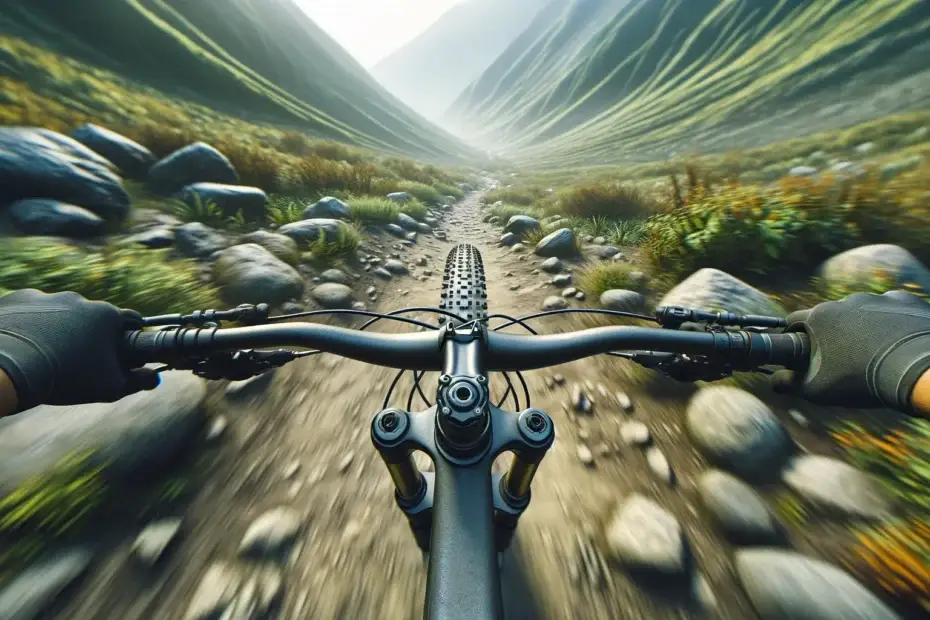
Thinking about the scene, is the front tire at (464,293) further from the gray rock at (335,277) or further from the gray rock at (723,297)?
the gray rock at (723,297)

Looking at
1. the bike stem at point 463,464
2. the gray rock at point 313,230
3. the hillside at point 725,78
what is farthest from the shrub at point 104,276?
the hillside at point 725,78

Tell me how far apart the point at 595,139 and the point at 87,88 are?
4958cm

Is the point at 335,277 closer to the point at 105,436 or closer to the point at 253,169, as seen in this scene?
the point at 105,436

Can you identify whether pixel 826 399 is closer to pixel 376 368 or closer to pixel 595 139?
pixel 376 368

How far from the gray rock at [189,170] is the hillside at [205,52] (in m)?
21.6

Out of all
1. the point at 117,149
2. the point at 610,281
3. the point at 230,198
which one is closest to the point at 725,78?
the point at 610,281

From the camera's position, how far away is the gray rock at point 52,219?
3840 millimetres

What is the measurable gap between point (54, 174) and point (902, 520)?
873 cm

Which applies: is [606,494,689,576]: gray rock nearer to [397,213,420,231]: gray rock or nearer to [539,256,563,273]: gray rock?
[539,256,563,273]: gray rock

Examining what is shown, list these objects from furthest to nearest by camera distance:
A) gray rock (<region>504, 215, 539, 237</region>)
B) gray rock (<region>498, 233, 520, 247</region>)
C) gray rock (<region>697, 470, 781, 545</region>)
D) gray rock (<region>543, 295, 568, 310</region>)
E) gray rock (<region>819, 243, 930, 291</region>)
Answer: gray rock (<region>504, 215, 539, 237</region>) < gray rock (<region>498, 233, 520, 247</region>) < gray rock (<region>543, 295, 568, 310</region>) < gray rock (<region>819, 243, 930, 291</region>) < gray rock (<region>697, 470, 781, 545</region>)

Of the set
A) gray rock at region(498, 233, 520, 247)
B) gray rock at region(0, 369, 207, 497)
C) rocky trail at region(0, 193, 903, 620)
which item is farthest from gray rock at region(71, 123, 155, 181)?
gray rock at region(498, 233, 520, 247)

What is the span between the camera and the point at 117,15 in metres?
23.2

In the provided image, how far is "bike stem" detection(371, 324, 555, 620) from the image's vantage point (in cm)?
90

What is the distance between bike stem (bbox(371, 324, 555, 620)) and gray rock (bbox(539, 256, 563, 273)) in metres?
4.55
